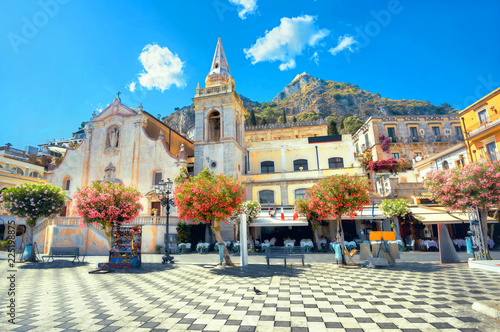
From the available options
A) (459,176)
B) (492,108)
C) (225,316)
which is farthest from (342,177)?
(492,108)

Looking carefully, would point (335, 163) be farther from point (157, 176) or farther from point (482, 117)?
point (157, 176)

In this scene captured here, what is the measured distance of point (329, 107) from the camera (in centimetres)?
9356

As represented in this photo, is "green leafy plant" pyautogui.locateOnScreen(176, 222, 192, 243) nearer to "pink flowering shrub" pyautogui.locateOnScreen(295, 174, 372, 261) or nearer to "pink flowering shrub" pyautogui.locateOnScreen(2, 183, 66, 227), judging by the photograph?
"pink flowering shrub" pyautogui.locateOnScreen(2, 183, 66, 227)

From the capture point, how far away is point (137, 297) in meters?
7.63

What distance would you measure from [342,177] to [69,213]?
28059 millimetres

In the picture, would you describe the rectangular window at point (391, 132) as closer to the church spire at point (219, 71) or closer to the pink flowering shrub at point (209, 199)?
the church spire at point (219, 71)

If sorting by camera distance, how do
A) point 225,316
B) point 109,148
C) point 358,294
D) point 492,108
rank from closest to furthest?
point 225,316
point 358,294
point 492,108
point 109,148

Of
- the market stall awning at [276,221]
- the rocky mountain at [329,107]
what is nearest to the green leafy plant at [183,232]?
the market stall awning at [276,221]

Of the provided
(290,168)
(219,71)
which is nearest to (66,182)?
(219,71)

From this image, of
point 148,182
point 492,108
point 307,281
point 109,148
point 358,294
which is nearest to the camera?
point 358,294

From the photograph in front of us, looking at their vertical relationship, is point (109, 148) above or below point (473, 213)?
above

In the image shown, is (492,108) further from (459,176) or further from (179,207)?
(179,207)

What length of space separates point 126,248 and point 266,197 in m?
16.0

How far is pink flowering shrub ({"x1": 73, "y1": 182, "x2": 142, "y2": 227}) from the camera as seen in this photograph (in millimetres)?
15492
